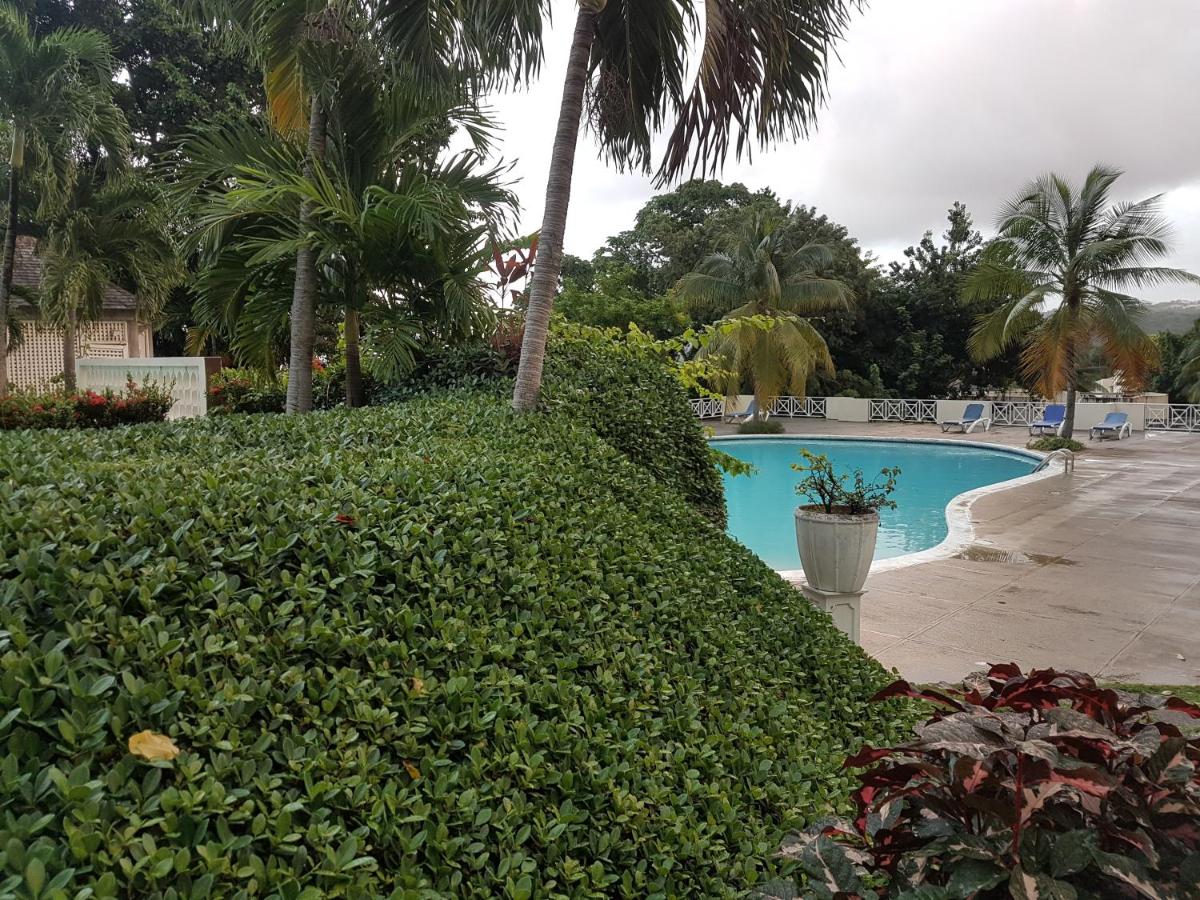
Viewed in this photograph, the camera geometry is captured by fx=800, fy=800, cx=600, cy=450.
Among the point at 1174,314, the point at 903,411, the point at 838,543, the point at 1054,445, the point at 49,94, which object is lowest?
the point at 1054,445

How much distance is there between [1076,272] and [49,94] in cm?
2108

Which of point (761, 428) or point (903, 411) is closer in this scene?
point (761, 428)

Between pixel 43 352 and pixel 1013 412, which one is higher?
pixel 43 352

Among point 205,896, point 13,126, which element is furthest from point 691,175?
point 13,126

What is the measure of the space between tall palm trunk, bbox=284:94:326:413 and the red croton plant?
6098 mm

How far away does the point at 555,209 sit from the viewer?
5254 mm

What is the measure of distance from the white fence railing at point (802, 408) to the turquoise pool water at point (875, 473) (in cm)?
766

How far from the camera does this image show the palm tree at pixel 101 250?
1376 centimetres

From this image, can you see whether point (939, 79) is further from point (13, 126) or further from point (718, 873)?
point (13, 126)

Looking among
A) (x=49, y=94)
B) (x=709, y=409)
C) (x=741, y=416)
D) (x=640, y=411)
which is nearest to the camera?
(x=640, y=411)

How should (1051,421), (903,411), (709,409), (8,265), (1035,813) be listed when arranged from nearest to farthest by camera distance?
(1035,813) → (8,265) → (1051,421) → (903,411) → (709,409)

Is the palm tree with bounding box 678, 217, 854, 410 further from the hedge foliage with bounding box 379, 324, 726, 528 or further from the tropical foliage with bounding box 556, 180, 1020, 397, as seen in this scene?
the hedge foliage with bounding box 379, 324, 726, 528

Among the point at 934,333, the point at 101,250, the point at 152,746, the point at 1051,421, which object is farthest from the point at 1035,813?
the point at 934,333

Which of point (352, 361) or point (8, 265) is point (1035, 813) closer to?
point (352, 361)
